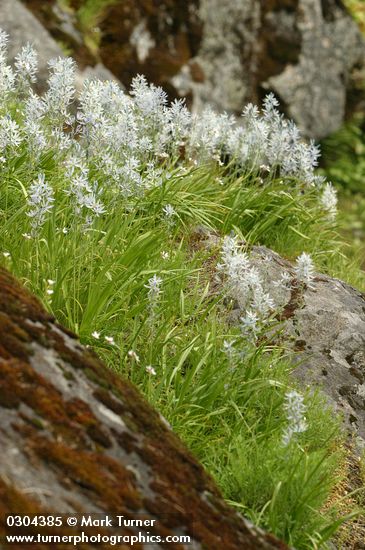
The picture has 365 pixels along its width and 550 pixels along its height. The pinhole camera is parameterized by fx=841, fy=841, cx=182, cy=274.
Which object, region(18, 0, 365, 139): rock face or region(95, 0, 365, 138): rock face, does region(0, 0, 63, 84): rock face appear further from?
region(95, 0, 365, 138): rock face

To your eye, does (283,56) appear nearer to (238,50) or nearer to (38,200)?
(238,50)

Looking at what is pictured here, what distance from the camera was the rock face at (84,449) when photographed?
2.44 m

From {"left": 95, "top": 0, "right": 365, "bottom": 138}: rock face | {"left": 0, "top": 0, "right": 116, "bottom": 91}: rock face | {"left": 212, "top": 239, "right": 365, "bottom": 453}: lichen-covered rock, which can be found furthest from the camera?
{"left": 95, "top": 0, "right": 365, "bottom": 138}: rock face

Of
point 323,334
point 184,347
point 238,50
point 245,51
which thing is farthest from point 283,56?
point 184,347

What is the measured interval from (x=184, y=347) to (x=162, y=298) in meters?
0.44

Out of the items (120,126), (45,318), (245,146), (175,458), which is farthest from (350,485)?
(245,146)

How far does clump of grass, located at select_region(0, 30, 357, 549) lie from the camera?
3.65 m

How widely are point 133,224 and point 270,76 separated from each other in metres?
6.78

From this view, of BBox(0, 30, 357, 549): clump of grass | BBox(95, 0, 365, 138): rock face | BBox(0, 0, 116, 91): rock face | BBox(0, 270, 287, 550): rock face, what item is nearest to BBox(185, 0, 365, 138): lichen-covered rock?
BBox(95, 0, 365, 138): rock face

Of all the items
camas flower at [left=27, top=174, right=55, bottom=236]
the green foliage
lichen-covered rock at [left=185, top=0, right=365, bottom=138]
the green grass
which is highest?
lichen-covered rock at [left=185, top=0, right=365, bottom=138]

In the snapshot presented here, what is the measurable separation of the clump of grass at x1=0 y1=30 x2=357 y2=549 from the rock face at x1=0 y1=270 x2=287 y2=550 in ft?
1.98

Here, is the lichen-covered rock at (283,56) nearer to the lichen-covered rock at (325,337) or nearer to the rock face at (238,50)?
the rock face at (238,50)

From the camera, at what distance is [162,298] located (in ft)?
15.1

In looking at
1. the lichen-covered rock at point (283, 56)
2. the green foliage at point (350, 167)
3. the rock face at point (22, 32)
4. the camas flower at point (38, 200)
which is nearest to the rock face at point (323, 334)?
the camas flower at point (38, 200)
